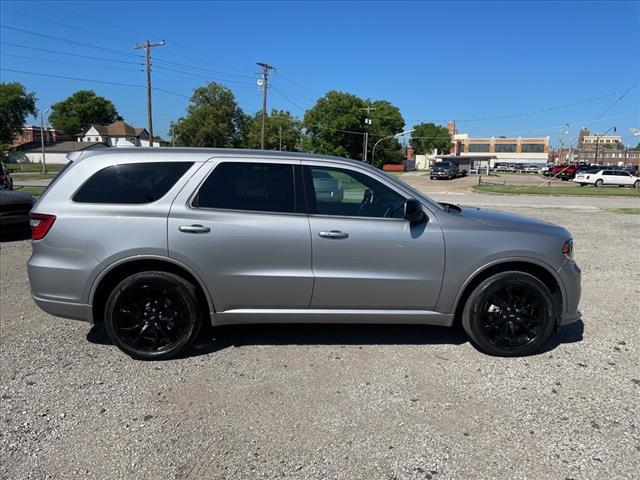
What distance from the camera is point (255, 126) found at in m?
99.1

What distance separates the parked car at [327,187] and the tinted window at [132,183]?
43.2 inches

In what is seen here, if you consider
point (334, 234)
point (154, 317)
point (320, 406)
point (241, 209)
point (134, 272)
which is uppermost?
point (241, 209)

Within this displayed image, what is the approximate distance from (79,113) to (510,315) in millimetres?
144363

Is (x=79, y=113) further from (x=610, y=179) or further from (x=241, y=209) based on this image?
(x=241, y=209)

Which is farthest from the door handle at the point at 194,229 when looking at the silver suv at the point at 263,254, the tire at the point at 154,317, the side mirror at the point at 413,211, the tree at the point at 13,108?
the tree at the point at 13,108

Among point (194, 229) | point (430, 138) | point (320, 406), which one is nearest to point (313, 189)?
point (194, 229)

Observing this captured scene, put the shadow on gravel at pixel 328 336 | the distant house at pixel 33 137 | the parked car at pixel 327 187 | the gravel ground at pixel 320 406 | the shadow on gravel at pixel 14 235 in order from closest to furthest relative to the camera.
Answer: the gravel ground at pixel 320 406, the parked car at pixel 327 187, the shadow on gravel at pixel 328 336, the shadow on gravel at pixel 14 235, the distant house at pixel 33 137

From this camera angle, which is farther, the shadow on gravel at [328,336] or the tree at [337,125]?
the tree at [337,125]

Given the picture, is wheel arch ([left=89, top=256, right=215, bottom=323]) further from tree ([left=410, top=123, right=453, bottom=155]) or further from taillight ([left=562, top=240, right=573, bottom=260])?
tree ([left=410, top=123, right=453, bottom=155])

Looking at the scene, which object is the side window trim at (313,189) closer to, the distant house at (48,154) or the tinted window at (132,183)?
the tinted window at (132,183)

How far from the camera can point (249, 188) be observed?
4090 mm

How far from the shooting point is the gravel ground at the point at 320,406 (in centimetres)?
276

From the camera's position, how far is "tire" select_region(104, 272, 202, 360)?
394 cm

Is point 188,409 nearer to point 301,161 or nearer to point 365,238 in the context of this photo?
point 365,238
